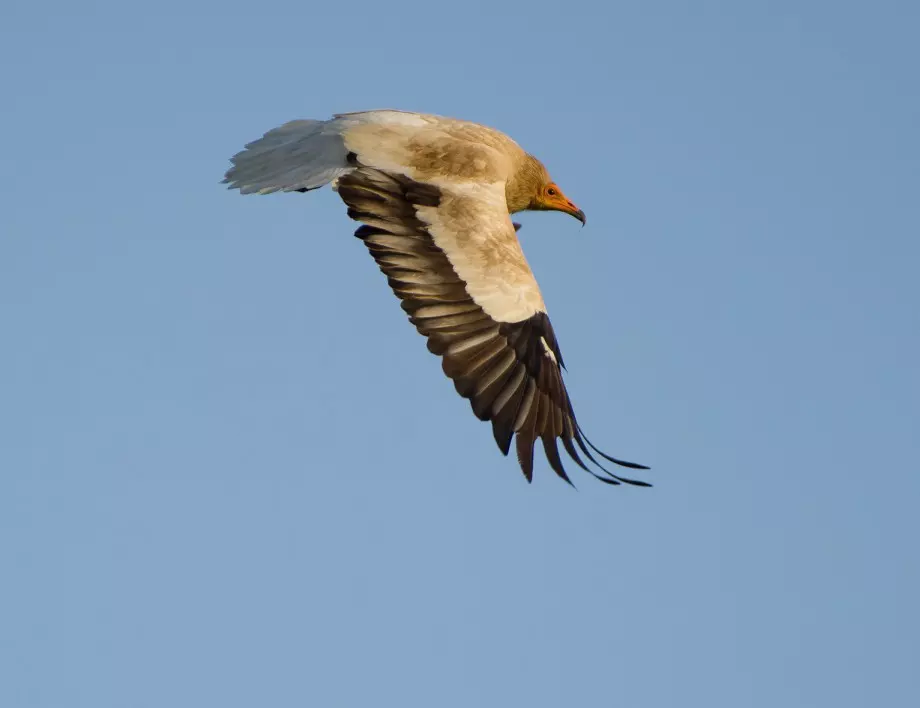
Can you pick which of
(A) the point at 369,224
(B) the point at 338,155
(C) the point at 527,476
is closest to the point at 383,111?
(B) the point at 338,155

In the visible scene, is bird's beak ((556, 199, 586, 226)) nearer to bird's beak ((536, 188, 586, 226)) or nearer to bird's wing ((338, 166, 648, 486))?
bird's beak ((536, 188, 586, 226))

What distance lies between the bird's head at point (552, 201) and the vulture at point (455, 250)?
0.92 metres

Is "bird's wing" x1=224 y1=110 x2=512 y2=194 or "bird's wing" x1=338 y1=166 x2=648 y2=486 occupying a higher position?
"bird's wing" x1=224 y1=110 x2=512 y2=194

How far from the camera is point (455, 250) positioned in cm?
739

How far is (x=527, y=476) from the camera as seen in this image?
6.87 m

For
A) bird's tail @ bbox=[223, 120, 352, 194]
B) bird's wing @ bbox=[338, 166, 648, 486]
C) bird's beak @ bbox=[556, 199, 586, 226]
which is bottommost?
bird's wing @ bbox=[338, 166, 648, 486]

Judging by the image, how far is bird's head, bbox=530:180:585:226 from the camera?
912 centimetres

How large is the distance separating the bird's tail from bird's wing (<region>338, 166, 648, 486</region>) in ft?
A: 0.94

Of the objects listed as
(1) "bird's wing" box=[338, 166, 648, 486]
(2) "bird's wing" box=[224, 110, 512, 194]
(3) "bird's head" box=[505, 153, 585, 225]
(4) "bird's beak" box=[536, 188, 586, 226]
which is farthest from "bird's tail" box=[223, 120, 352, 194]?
(4) "bird's beak" box=[536, 188, 586, 226]

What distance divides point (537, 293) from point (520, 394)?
62 cm

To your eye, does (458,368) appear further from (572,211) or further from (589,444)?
(572,211)

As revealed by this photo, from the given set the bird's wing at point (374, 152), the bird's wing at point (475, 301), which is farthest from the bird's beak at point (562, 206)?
the bird's wing at point (475, 301)

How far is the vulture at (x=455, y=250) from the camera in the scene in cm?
716

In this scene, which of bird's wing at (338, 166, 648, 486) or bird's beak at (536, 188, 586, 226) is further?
bird's beak at (536, 188, 586, 226)
